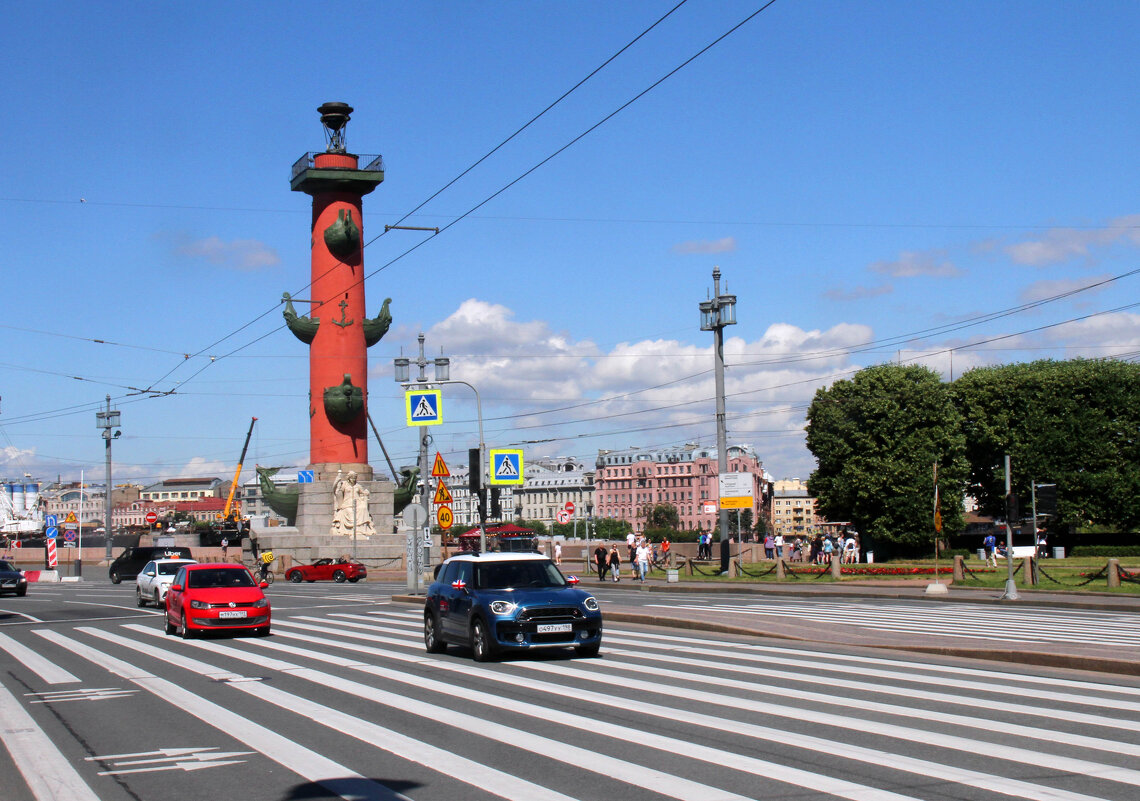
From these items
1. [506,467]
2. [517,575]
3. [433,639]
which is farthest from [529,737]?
[506,467]

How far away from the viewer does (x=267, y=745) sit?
9641 mm

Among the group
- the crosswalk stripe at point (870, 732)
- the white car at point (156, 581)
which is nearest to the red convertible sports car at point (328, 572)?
the white car at point (156, 581)

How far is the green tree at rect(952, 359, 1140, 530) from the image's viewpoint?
64.4m

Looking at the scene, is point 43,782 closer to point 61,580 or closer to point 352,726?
point 352,726

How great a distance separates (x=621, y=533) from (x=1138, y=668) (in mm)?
173789

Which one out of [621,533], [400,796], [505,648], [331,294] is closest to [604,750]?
[400,796]

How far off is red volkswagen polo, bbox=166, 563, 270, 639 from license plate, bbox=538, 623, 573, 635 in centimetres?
799

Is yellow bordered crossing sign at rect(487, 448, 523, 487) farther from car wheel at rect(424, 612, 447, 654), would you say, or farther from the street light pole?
car wheel at rect(424, 612, 447, 654)

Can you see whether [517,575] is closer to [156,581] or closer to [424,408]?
[424,408]

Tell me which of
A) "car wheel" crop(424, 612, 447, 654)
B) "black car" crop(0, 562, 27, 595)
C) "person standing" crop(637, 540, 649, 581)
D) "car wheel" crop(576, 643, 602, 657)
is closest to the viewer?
"car wheel" crop(576, 643, 602, 657)

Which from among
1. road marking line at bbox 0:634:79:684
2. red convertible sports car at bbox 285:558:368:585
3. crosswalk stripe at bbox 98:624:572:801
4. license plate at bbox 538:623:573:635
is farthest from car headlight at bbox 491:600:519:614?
red convertible sports car at bbox 285:558:368:585

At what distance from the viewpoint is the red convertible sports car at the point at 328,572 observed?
5447cm

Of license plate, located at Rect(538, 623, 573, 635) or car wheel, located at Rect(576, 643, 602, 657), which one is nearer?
license plate, located at Rect(538, 623, 573, 635)

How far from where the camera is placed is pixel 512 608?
1586 cm
